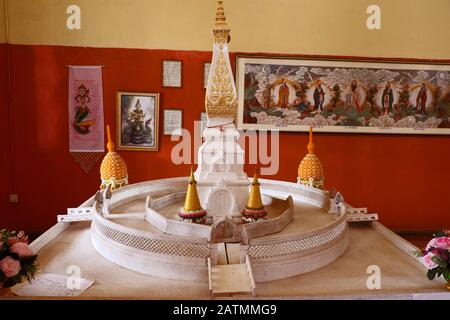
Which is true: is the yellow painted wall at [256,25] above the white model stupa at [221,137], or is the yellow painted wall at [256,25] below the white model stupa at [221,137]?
above

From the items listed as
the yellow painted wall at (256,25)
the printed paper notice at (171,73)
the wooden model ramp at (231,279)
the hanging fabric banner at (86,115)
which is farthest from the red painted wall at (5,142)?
the wooden model ramp at (231,279)

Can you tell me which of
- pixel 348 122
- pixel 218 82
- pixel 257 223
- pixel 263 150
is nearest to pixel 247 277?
pixel 257 223

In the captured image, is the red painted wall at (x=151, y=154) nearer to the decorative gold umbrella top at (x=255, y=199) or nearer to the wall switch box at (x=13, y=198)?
the wall switch box at (x=13, y=198)

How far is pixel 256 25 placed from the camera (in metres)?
5.19

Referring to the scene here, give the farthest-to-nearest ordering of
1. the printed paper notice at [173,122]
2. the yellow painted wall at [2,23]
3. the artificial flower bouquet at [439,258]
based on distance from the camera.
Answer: the printed paper notice at [173,122], the yellow painted wall at [2,23], the artificial flower bouquet at [439,258]

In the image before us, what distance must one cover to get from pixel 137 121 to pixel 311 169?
91.0 inches

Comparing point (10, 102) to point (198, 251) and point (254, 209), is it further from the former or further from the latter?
point (198, 251)

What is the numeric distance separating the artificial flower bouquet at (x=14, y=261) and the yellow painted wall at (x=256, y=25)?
3.34m

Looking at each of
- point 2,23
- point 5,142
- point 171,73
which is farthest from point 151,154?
point 2,23

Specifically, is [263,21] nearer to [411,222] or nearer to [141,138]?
[141,138]

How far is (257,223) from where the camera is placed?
284cm

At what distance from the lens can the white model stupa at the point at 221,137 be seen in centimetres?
333

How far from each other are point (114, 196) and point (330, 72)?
3.16 meters

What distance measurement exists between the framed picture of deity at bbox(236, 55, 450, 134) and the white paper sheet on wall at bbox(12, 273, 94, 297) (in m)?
3.25
